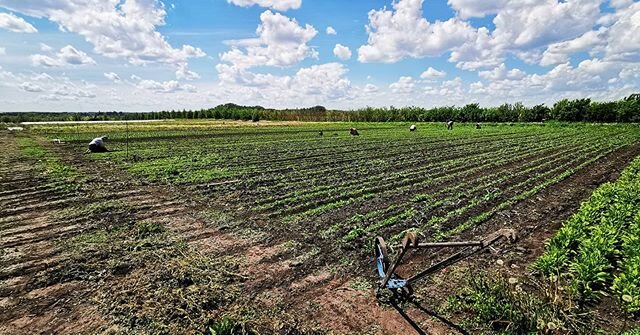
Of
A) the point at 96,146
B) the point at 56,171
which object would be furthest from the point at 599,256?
the point at 96,146

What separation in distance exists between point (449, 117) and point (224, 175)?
232ft

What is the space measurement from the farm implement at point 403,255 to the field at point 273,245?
0.32 metres

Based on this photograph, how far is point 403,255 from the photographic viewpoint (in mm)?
5234

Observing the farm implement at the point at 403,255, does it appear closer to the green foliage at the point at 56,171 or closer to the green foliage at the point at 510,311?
the green foliage at the point at 510,311

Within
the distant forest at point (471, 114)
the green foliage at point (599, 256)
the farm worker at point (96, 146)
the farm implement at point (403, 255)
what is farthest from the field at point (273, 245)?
the distant forest at point (471, 114)

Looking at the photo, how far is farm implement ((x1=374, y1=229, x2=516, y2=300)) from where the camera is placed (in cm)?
438

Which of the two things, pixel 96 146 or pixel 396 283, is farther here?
pixel 96 146

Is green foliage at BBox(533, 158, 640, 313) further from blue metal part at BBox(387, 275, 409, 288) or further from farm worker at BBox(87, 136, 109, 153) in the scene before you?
farm worker at BBox(87, 136, 109, 153)

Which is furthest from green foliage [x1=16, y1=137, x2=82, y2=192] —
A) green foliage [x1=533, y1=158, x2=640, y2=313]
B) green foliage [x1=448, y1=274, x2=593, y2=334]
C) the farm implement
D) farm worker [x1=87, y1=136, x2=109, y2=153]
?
green foliage [x1=533, y1=158, x2=640, y2=313]

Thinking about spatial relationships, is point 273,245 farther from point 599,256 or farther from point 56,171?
point 56,171

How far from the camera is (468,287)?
5750mm

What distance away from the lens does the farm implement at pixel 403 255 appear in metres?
4.38

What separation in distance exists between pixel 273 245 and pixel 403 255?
3.24 metres

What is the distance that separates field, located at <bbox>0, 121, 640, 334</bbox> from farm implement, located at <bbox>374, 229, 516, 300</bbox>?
1.06 feet
